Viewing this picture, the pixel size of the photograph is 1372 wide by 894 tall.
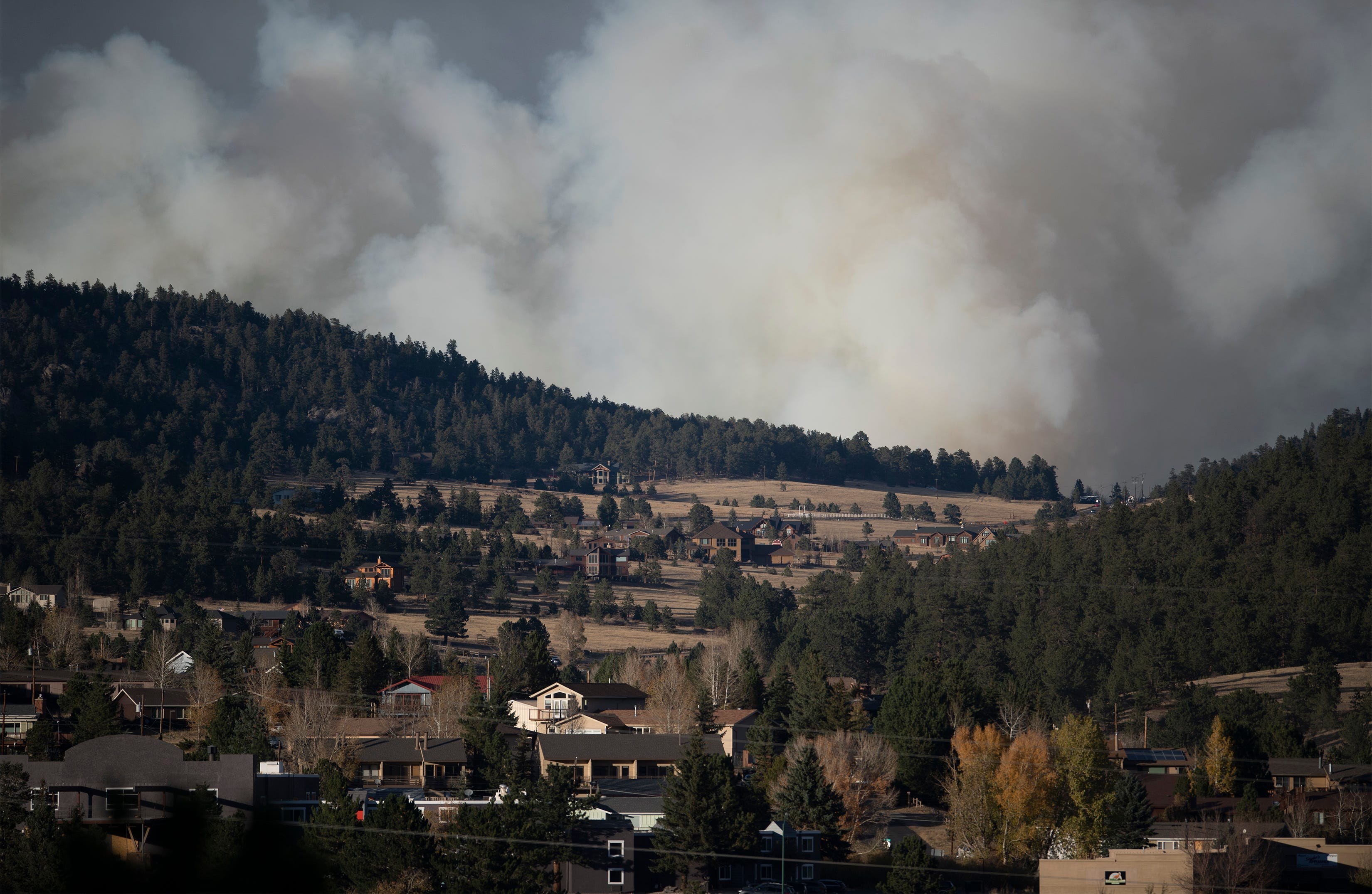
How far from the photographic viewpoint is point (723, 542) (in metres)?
136

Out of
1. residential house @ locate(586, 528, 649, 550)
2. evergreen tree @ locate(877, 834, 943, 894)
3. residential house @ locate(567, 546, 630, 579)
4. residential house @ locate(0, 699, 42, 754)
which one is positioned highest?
residential house @ locate(586, 528, 649, 550)

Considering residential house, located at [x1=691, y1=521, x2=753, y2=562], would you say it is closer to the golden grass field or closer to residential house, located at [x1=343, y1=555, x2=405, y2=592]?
the golden grass field

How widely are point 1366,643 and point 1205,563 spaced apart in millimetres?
10654

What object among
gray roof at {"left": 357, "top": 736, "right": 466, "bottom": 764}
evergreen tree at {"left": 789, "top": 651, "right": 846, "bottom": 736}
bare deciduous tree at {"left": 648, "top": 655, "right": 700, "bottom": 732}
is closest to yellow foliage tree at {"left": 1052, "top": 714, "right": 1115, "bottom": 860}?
evergreen tree at {"left": 789, "top": 651, "right": 846, "bottom": 736}

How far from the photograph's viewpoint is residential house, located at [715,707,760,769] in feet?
187

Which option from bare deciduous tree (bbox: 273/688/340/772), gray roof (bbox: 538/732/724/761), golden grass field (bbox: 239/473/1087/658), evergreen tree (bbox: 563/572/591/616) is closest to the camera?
bare deciduous tree (bbox: 273/688/340/772)

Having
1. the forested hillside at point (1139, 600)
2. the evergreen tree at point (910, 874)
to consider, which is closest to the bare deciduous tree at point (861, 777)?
the evergreen tree at point (910, 874)

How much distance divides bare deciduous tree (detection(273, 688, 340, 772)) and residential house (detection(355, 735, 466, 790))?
4.76 ft

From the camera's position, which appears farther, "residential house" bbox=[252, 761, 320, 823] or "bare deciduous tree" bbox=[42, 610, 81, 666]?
"bare deciduous tree" bbox=[42, 610, 81, 666]

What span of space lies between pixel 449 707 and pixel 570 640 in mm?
28379

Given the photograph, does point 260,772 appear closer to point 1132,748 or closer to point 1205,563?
point 1132,748

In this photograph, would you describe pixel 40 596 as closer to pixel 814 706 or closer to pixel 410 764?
pixel 410 764

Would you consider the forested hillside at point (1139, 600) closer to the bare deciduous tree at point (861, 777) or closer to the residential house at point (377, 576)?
the bare deciduous tree at point (861, 777)

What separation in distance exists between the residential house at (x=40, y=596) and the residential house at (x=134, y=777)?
5208 centimetres
